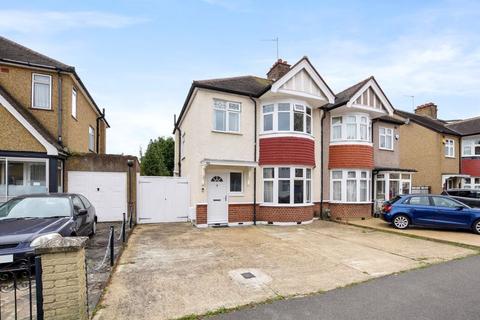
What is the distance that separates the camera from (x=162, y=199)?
13625mm

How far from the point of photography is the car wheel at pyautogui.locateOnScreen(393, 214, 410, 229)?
477 inches

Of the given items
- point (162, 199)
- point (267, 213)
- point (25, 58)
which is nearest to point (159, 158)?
point (162, 199)

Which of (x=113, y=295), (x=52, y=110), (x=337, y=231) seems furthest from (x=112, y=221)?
(x=337, y=231)

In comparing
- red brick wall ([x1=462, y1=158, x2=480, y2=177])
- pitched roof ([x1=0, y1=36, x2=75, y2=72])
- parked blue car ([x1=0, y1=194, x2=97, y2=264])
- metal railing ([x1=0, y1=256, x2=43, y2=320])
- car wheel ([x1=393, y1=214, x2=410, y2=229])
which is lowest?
car wheel ([x1=393, y1=214, x2=410, y2=229])

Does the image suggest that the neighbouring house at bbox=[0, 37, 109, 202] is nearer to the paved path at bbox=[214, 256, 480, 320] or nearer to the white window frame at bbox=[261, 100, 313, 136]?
the white window frame at bbox=[261, 100, 313, 136]

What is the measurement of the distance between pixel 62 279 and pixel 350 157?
13.9m

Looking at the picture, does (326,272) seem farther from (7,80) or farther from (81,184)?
(7,80)

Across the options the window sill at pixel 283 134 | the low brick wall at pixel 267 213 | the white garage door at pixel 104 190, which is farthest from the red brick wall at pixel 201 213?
the window sill at pixel 283 134

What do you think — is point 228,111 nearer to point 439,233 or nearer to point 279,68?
point 279,68

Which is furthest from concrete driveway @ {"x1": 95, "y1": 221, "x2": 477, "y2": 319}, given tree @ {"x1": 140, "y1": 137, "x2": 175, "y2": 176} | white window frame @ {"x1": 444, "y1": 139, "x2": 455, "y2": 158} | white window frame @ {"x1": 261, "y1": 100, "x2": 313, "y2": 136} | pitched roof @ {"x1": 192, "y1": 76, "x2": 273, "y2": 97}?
tree @ {"x1": 140, "y1": 137, "x2": 175, "y2": 176}

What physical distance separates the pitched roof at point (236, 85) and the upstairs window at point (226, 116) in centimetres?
59

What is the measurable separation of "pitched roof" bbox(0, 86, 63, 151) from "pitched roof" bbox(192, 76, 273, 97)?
235 inches

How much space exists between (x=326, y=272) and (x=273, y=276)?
1.23 meters

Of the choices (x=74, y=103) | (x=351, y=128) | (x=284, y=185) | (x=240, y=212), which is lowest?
(x=240, y=212)
